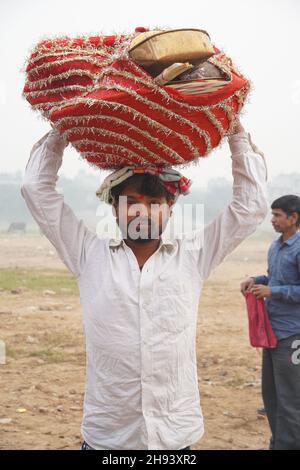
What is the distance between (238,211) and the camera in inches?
89.1

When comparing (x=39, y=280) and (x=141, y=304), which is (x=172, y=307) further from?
(x=39, y=280)

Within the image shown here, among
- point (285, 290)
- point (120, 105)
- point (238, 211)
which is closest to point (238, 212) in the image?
point (238, 211)

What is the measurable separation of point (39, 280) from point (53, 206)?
11.3 m

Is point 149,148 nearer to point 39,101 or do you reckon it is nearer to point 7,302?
point 39,101

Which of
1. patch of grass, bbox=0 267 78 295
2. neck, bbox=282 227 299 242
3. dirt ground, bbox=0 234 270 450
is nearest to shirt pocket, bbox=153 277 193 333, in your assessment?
neck, bbox=282 227 299 242

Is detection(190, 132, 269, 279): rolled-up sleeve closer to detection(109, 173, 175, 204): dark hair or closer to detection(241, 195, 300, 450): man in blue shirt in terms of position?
detection(109, 173, 175, 204): dark hair

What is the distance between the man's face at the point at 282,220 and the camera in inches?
173

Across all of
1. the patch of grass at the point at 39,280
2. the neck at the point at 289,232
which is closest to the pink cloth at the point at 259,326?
the neck at the point at 289,232

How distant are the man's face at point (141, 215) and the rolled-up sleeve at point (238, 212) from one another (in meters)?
0.19

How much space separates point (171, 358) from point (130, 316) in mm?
209

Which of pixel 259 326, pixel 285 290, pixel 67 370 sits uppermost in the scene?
pixel 285 290

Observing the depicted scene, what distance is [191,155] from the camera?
6.88 ft

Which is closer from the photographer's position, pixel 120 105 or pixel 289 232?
pixel 120 105

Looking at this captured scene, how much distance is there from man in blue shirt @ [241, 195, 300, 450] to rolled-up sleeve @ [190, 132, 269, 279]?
6.48 ft
